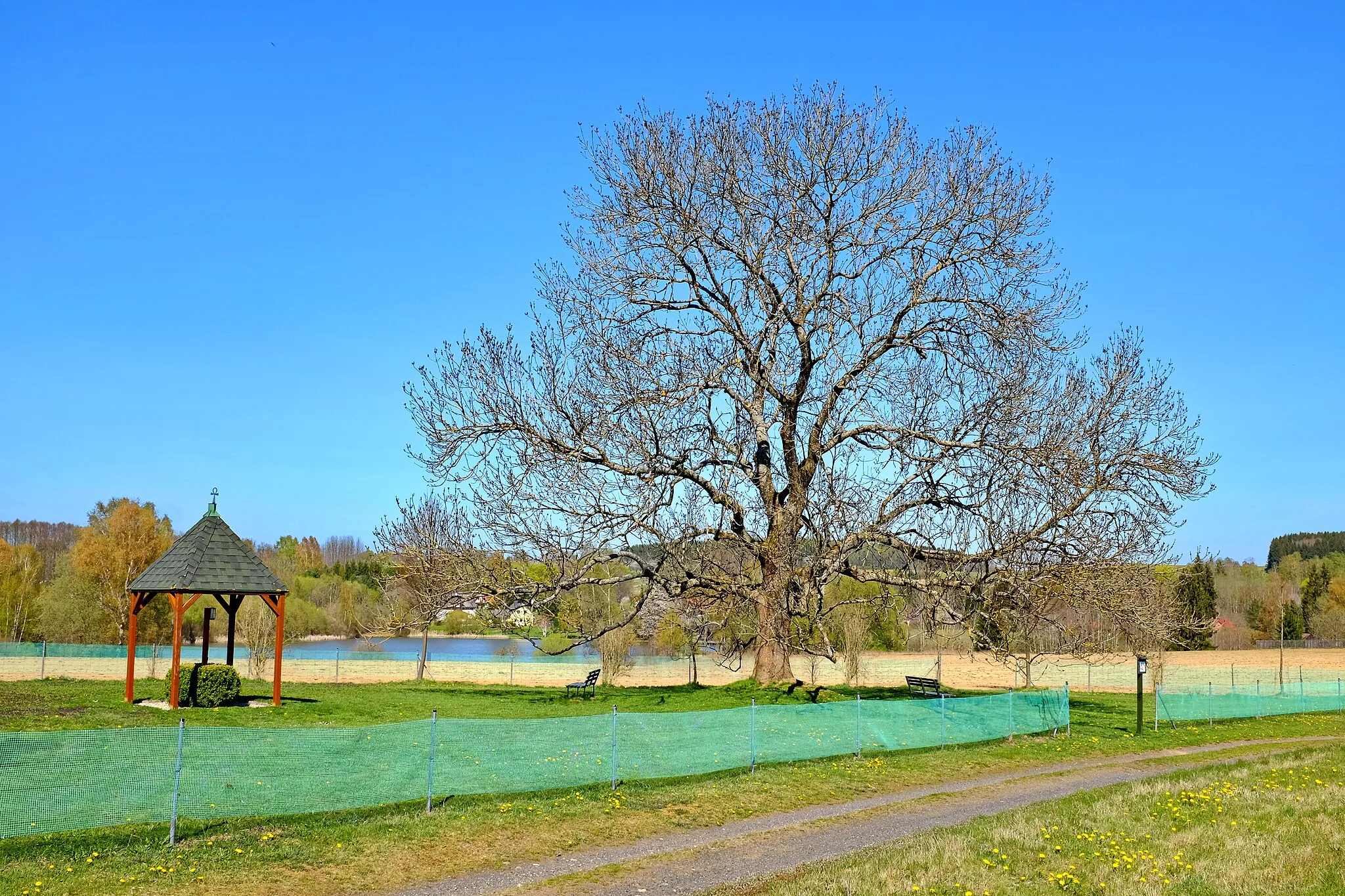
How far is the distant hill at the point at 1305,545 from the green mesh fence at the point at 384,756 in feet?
565

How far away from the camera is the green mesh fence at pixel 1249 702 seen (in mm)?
25344

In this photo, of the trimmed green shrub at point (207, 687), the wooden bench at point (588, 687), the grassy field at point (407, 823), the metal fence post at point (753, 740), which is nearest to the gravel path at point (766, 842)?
the grassy field at point (407, 823)

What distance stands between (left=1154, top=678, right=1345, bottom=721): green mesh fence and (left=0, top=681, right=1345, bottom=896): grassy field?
2095 millimetres

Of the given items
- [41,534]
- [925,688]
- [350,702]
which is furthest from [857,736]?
[41,534]

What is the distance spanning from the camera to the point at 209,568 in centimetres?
2328

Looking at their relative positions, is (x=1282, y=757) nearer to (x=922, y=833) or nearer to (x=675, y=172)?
(x=922, y=833)

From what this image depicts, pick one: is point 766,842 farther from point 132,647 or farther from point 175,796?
point 132,647

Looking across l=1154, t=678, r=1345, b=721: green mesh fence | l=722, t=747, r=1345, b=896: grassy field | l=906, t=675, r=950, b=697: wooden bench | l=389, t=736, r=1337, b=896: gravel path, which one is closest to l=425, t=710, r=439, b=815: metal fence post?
l=389, t=736, r=1337, b=896: gravel path

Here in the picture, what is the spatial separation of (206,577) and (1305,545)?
632 ft

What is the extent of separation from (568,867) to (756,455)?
52.2 feet

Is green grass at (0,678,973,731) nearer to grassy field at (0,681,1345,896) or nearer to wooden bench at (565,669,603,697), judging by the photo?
grassy field at (0,681,1345,896)

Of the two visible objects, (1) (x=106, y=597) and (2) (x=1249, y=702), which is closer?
(2) (x=1249, y=702)

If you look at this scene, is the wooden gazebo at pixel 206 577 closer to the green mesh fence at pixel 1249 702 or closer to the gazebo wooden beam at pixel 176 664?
the gazebo wooden beam at pixel 176 664

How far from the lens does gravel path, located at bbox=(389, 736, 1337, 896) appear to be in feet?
32.3
